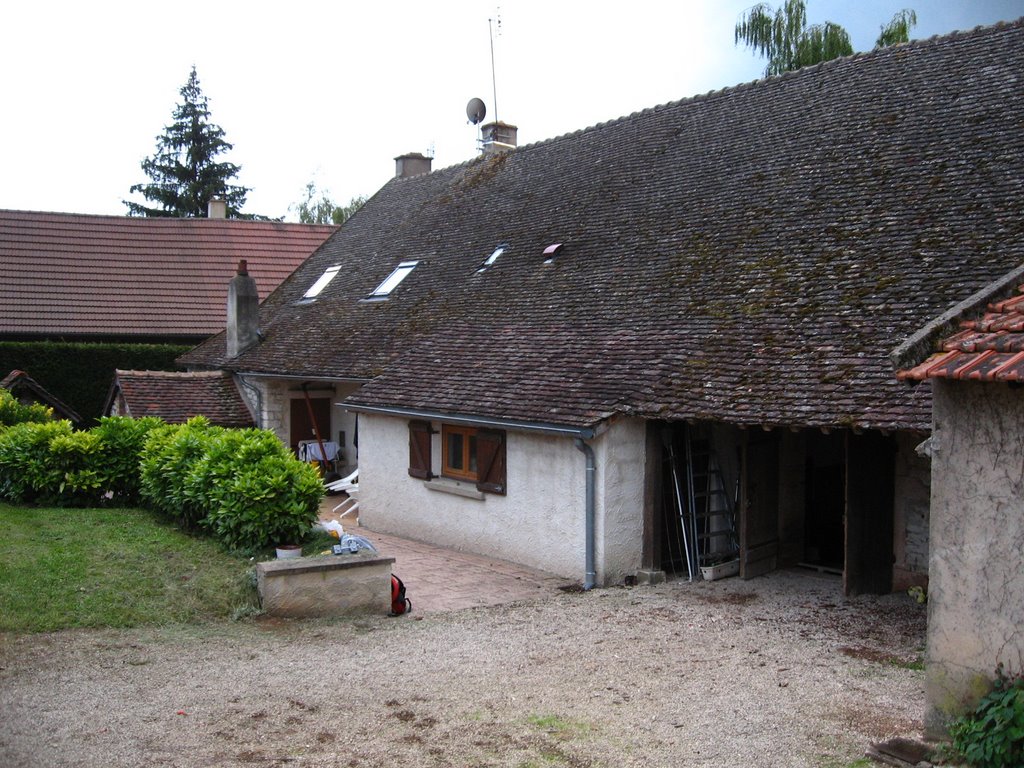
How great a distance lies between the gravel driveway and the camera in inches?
249

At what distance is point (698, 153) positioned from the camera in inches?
648

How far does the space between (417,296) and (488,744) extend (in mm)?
12843

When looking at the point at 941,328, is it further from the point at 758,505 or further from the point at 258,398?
the point at 258,398

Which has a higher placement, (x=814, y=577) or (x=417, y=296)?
(x=417, y=296)

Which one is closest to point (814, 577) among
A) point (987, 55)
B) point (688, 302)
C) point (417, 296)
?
point (688, 302)

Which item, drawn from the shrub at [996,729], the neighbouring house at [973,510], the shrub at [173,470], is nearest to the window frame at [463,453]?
the shrub at [173,470]

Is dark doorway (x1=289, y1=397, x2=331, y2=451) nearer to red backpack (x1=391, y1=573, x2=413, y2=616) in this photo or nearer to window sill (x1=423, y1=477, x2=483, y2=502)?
window sill (x1=423, y1=477, x2=483, y2=502)

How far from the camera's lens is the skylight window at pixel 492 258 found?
58.9 feet

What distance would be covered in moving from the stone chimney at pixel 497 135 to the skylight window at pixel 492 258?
6683mm

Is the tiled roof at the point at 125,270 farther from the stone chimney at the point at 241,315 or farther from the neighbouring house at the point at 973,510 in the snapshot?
the neighbouring house at the point at 973,510

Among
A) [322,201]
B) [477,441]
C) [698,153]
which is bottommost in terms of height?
[477,441]

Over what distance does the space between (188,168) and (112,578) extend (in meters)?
37.5

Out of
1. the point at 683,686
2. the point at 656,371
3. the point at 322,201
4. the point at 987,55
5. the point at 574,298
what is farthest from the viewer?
the point at 322,201

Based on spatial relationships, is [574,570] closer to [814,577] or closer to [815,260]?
[814,577]
